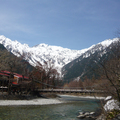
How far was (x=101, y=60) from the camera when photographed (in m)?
8.55

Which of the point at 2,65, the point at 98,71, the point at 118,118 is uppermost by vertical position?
the point at 2,65

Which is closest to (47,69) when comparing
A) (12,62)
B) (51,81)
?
(51,81)

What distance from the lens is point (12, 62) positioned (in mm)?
34281

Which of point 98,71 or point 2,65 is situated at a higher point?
point 2,65

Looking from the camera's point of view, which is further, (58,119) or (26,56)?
(26,56)

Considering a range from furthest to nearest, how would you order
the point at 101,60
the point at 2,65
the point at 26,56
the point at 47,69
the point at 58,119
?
the point at 47,69
the point at 26,56
the point at 2,65
the point at 58,119
the point at 101,60

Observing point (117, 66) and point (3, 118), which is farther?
point (3, 118)

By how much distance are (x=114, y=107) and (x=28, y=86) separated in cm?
3309

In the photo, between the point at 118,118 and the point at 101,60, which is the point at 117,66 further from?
the point at 118,118

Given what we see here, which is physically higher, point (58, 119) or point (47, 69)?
point (47, 69)

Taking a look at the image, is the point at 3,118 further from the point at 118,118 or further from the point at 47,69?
the point at 47,69

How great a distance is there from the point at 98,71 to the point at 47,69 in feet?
163

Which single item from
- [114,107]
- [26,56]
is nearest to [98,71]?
[114,107]

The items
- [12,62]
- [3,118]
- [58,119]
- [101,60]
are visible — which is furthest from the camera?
[12,62]
